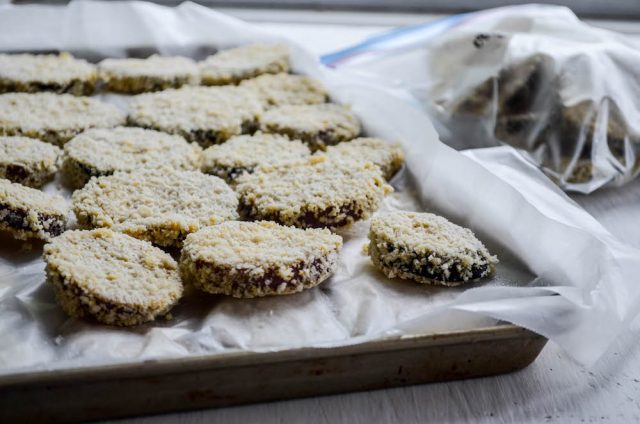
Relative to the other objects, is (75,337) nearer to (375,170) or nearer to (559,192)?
(375,170)

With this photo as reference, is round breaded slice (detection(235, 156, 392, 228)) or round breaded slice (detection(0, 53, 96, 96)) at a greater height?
round breaded slice (detection(0, 53, 96, 96))

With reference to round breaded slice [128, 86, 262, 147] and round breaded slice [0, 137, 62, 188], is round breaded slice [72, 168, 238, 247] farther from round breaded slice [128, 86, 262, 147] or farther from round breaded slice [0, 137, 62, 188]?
round breaded slice [128, 86, 262, 147]

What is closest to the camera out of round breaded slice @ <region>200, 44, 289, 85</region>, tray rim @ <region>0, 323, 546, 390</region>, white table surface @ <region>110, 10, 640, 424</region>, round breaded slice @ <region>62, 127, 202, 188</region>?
tray rim @ <region>0, 323, 546, 390</region>

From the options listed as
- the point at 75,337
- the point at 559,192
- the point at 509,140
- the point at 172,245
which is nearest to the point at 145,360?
the point at 75,337

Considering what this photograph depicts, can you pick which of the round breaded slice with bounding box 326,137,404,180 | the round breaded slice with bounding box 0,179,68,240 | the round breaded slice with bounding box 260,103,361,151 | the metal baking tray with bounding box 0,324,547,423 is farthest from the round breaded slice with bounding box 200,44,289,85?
the metal baking tray with bounding box 0,324,547,423

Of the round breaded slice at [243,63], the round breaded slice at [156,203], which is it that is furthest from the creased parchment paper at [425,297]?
the round breaded slice at [243,63]

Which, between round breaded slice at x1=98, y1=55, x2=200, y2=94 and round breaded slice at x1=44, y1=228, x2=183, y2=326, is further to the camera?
round breaded slice at x1=98, y1=55, x2=200, y2=94
